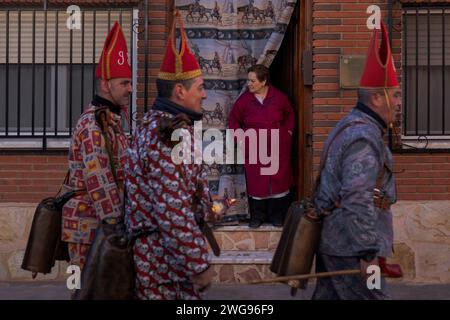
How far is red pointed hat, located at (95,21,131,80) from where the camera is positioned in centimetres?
496

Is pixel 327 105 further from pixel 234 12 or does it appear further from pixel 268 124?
pixel 234 12

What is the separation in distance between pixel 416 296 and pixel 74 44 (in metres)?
4.29

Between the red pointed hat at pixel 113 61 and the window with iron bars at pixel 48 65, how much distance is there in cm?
330

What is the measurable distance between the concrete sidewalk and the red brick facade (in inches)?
34.7

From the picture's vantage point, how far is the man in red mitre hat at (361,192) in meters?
4.32

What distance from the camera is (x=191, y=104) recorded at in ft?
13.5

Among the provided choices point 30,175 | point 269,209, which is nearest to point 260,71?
point 269,209

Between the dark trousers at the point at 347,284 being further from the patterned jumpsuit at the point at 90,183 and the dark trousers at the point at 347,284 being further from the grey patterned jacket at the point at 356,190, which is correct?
the patterned jumpsuit at the point at 90,183

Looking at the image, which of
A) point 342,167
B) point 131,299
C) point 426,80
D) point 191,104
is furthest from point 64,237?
point 426,80

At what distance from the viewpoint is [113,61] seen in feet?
16.4

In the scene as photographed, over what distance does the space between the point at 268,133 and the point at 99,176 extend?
427 centimetres

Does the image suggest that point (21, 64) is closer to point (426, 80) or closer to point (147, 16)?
point (147, 16)

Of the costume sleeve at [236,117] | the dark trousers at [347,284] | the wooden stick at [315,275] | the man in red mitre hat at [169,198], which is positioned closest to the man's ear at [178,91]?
the man in red mitre hat at [169,198]

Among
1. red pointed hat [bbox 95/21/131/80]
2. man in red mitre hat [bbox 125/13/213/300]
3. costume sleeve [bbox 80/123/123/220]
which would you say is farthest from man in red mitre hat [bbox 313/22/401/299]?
red pointed hat [bbox 95/21/131/80]
